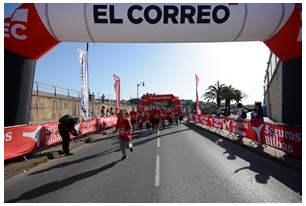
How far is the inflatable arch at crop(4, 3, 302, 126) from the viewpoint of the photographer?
7543 mm

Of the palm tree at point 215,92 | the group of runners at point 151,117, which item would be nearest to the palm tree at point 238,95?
the palm tree at point 215,92

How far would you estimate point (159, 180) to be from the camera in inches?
243

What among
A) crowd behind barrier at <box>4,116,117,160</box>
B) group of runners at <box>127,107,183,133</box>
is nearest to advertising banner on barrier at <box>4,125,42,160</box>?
crowd behind barrier at <box>4,116,117,160</box>

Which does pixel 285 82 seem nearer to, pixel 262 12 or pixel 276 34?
pixel 276 34

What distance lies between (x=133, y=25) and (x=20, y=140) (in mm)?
5225

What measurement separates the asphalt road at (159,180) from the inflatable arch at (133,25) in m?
2.70

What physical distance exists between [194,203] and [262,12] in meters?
5.85

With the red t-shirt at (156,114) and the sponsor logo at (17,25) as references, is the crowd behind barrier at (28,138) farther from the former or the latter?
the red t-shirt at (156,114)

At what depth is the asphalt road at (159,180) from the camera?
507 cm

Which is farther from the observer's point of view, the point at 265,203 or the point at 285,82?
the point at 285,82

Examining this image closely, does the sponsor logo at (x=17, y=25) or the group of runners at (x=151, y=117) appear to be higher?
the sponsor logo at (x=17, y=25)

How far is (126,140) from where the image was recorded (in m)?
9.32

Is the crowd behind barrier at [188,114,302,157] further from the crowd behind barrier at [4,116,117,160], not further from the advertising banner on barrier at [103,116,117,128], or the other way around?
the advertising banner on barrier at [103,116,117,128]
